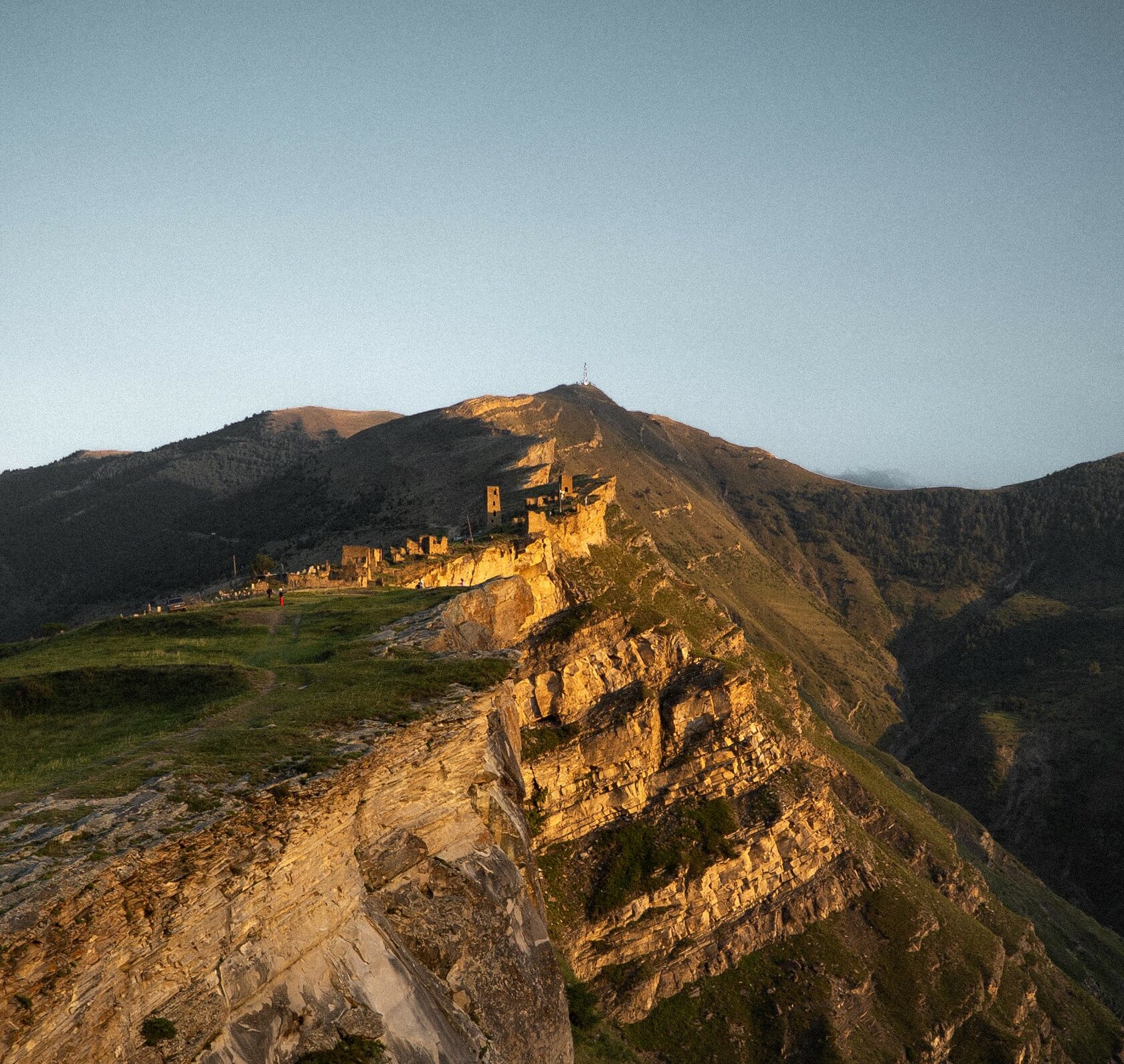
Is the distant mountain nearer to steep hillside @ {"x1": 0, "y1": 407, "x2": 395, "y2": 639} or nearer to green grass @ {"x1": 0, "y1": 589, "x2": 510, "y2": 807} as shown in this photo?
A: steep hillside @ {"x1": 0, "y1": 407, "x2": 395, "y2": 639}

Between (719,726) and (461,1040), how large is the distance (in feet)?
184

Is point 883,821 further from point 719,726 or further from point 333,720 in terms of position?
point 333,720

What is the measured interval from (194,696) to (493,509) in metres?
74.8

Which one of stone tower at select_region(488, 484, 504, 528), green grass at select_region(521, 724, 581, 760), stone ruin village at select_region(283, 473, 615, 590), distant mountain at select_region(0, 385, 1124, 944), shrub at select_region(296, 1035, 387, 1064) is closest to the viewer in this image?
shrub at select_region(296, 1035, 387, 1064)

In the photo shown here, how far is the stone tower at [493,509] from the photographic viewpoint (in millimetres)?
100000

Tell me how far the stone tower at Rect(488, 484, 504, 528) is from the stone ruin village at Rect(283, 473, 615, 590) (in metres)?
0.08

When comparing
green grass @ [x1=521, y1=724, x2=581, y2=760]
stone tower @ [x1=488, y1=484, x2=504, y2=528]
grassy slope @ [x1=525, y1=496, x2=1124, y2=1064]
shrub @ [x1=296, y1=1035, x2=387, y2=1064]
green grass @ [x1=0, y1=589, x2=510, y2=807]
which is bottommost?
grassy slope @ [x1=525, y1=496, x2=1124, y2=1064]

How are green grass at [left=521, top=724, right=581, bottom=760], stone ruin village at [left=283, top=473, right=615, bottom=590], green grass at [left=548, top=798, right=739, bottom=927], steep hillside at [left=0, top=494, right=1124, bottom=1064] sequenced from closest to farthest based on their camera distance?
1. steep hillside at [left=0, top=494, right=1124, bottom=1064]
2. green grass at [left=548, top=798, right=739, bottom=927]
3. green grass at [left=521, top=724, right=581, bottom=760]
4. stone ruin village at [left=283, top=473, right=615, bottom=590]

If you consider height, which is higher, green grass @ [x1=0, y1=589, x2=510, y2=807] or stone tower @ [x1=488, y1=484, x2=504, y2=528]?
stone tower @ [x1=488, y1=484, x2=504, y2=528]

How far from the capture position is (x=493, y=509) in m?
102

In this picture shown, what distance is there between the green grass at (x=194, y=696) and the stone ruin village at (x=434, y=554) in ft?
→ 74.9

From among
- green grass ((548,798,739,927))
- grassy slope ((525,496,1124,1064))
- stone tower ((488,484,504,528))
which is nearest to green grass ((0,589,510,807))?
grassy slope ((525,496,1124,1064))

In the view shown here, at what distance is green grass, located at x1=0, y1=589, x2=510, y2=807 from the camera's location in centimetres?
1953

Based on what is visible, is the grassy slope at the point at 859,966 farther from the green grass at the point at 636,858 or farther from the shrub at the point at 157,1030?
the shrub at the point at 157,1030
